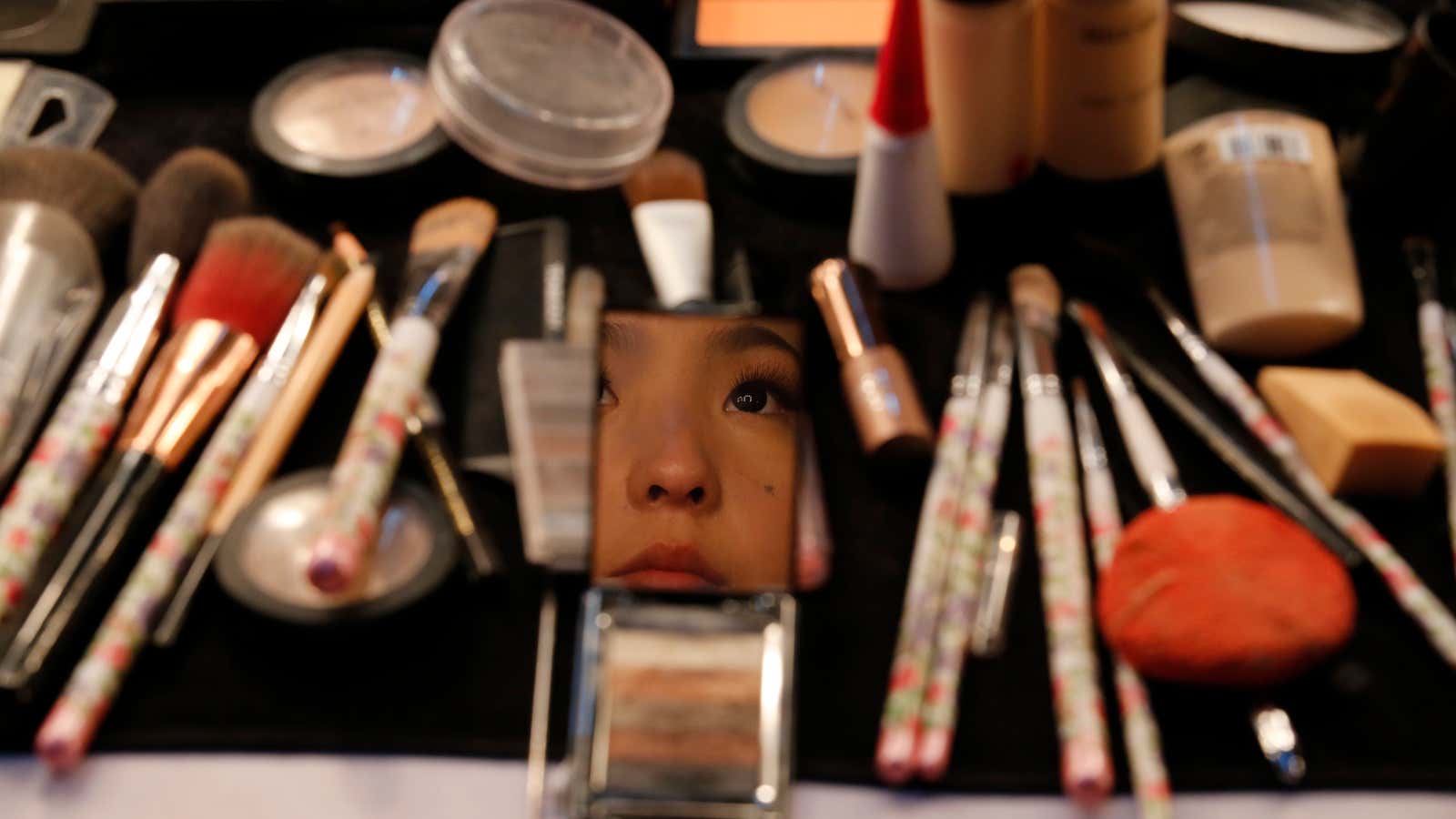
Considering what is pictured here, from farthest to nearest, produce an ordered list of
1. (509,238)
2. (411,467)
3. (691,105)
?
(691,105), (509,238), (411,467)

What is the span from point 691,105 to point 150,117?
1.19 feet

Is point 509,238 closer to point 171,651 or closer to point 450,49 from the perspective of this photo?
point 450,49

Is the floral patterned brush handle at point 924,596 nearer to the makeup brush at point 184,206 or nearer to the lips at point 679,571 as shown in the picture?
the lips at point 679,571

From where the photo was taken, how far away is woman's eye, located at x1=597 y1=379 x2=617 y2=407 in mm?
572

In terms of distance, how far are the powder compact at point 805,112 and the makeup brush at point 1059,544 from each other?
0.14m

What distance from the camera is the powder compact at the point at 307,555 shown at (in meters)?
0.59

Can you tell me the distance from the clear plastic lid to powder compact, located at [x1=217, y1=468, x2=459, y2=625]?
0.23 m

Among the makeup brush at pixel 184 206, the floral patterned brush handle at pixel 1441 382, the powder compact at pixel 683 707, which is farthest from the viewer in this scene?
the makeup brush at pixel 184 206

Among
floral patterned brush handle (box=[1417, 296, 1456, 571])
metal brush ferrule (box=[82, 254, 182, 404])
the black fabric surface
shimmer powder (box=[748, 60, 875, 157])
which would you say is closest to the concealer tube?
the black fabric surface

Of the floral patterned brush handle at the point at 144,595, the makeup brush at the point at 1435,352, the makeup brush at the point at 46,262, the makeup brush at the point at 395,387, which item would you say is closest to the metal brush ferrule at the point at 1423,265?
the makeup brush at the point at 1435,352

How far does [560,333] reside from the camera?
2.27 feet

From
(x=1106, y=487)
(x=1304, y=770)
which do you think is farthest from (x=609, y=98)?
(x=1304, y=770)

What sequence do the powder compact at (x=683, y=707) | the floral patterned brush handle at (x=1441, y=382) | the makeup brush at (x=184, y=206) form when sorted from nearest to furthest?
1. the powder compact at (x=683, y=707)
2. the floral patterned brush handle at (x=1441, y=382)
3. the makeup brush at (x=184, y=206)

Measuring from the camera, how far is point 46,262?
728 mm
